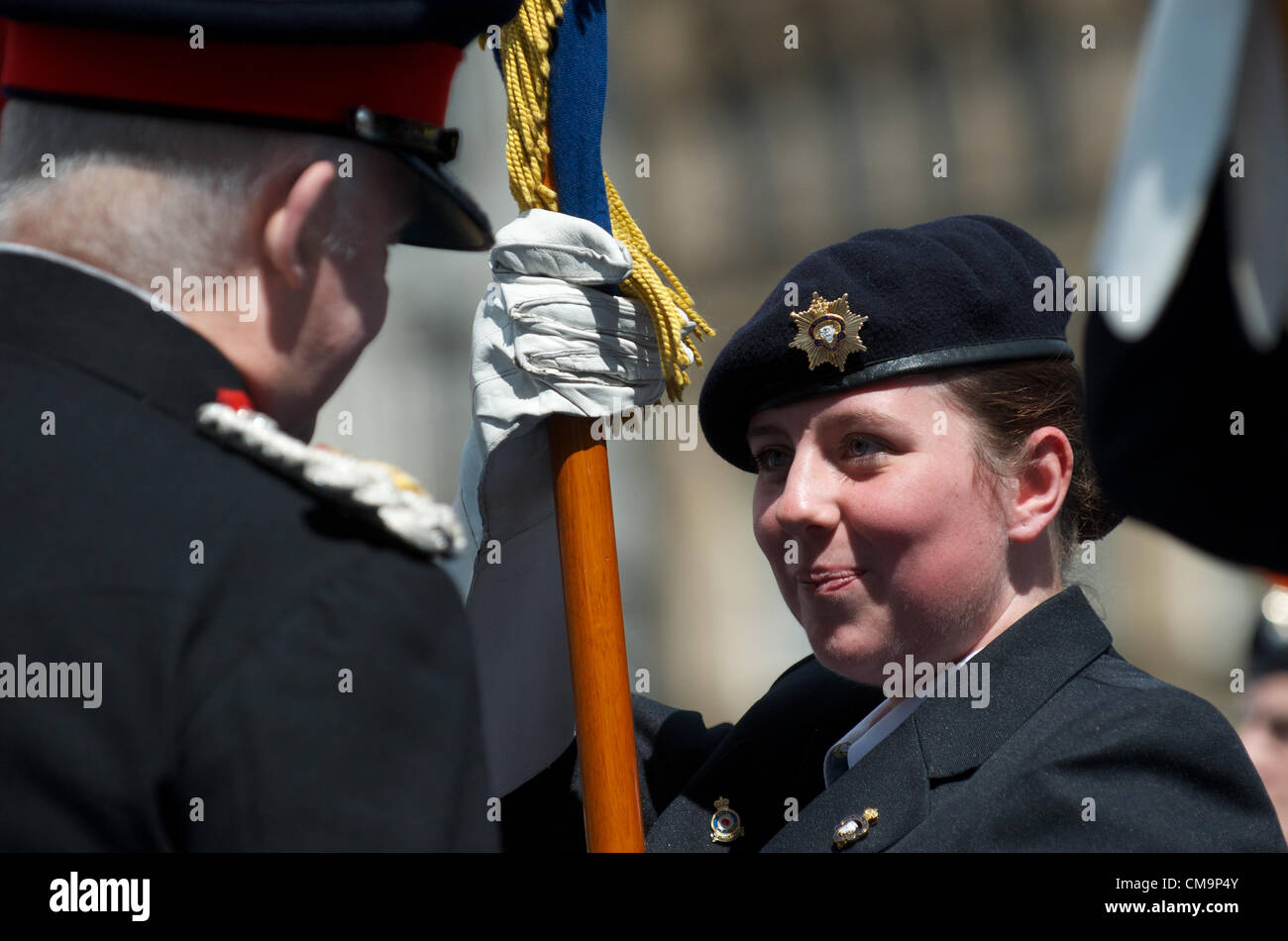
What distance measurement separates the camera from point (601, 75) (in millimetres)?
2537

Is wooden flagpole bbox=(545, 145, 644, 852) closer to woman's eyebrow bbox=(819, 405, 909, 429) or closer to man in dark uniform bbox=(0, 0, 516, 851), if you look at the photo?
woman's eyebrow bbox=(819, 405, 909, 429)

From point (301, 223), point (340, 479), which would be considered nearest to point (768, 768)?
Result: point (340, 479)

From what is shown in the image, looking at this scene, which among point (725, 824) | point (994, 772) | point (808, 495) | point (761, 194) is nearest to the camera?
point (994, 772)

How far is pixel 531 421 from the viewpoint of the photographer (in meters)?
2.56

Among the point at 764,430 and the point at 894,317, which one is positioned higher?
the point at 894,317

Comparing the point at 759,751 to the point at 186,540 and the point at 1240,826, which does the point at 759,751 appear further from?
the point at 186,540

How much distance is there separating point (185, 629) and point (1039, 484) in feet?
5.48

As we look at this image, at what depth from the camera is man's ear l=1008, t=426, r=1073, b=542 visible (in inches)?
103

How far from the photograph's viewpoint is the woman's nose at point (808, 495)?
8.45 ft

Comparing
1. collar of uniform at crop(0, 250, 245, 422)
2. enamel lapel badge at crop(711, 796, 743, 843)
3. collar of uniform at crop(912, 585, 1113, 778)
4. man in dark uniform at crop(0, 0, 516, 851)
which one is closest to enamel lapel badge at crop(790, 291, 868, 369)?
collar of uniform at crop(912, 585, 1113, 778)

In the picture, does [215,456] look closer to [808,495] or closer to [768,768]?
[808,495]

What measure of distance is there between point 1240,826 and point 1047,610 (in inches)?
19.2

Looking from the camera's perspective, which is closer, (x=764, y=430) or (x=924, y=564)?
(x=924, y=564)
